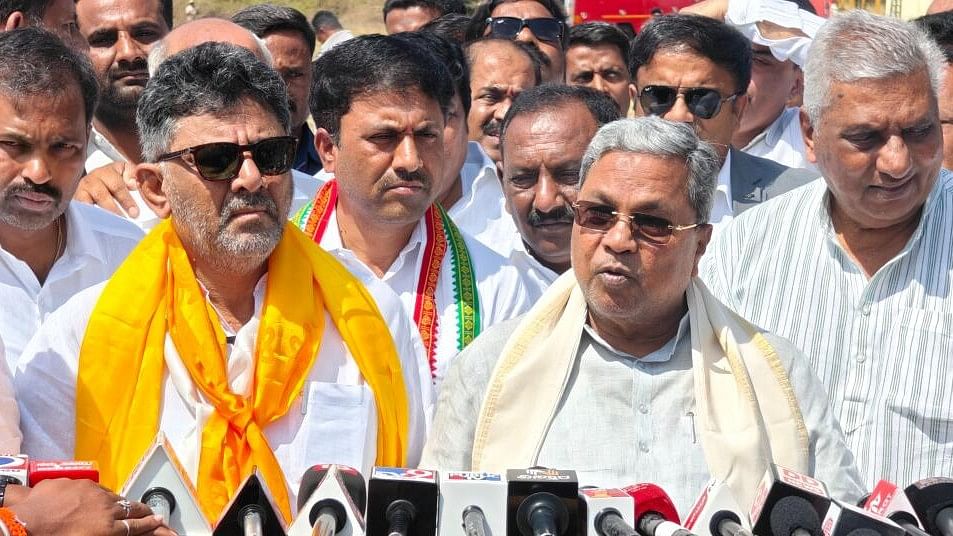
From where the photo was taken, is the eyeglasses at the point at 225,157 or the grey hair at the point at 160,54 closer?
the eyeglasses at the point at 225,157

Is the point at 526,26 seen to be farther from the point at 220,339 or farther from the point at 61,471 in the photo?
the point at 61,471

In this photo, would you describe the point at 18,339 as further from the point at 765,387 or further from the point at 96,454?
the point at 765,387

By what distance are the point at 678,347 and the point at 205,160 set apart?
140 centimetres

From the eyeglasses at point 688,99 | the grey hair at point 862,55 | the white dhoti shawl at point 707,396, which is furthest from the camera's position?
the eyeglasses at point 688,99

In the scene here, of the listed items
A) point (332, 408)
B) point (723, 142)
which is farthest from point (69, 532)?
point (723, 142)

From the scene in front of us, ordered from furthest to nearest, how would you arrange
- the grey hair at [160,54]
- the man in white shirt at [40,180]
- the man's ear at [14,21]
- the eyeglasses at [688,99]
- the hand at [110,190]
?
the eyeglasses at [688,99], the man's ear at [14,21], the hand at [110,190], the grey hair at [160,54], the man in white shirt at [40,180]

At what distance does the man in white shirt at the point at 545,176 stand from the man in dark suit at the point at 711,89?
1.64 feet

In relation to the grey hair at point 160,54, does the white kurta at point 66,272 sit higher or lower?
lower

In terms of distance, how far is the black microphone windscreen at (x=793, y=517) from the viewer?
2885 millimetres

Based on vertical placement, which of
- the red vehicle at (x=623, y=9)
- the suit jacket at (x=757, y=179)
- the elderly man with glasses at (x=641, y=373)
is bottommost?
the elderly man with glasses at (x=641, y=373)

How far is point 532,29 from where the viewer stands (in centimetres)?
707

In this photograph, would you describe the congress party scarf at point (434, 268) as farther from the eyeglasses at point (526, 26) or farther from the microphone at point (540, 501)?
the eyeglasses at point (526, 26)

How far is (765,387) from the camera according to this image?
3.76 m

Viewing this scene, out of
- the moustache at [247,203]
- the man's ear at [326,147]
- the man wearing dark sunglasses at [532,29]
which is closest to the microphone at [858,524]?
the moustache at [247,203]
